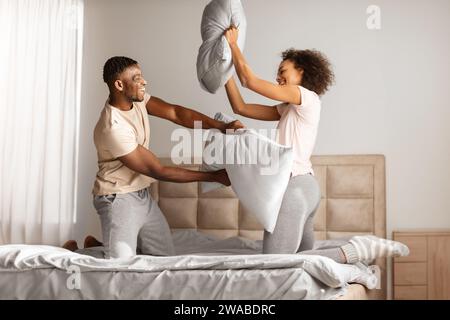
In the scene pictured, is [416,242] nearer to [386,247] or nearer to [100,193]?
[386,247]

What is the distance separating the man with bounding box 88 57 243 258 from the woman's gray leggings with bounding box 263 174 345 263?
1.35 feet

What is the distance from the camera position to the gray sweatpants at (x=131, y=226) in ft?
10.6

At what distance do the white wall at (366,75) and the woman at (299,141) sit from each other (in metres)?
0.79

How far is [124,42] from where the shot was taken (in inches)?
187

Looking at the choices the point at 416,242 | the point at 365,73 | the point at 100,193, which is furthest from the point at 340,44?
the point at 100,193

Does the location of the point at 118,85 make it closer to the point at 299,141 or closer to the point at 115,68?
the point at 115,68

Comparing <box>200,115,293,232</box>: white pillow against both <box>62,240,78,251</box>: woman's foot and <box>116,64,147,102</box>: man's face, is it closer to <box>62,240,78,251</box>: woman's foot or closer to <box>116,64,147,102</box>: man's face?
<box>116,64,147,102</box>: man's face

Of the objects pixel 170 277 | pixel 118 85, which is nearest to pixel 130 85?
pixel 118 85

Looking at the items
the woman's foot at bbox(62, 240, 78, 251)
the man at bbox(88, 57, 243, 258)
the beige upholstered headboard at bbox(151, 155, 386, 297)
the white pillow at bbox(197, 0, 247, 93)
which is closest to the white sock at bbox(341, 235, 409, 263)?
the man at bbox(88, 57, 243, 258)

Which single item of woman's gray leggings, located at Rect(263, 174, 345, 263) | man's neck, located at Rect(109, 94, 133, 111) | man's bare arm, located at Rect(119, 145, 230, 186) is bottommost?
woman's gray leggings, located at Rect(263, 174, 345, 263)

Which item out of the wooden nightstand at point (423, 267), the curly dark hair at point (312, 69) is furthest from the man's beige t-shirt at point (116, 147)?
the wooden nightstand at point (423, 267)

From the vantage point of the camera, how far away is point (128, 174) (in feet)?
11.4

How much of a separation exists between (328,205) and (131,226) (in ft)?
5.10

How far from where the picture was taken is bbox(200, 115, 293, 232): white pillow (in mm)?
3174
